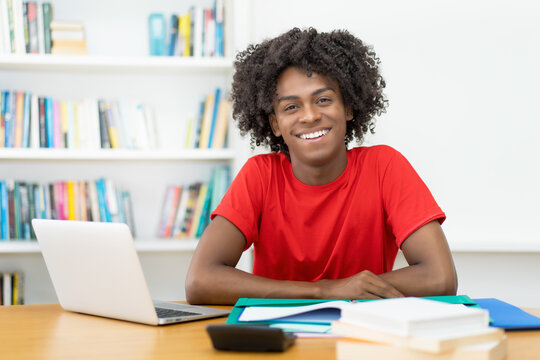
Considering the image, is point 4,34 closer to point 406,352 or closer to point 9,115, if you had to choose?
point 9,115

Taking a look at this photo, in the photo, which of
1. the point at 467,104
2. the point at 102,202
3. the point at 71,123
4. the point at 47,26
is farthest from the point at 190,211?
the point at 467,104

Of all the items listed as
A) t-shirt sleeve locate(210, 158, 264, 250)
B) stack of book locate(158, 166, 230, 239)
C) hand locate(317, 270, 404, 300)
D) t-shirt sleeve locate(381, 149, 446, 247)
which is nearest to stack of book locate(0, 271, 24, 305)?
stack of book locate(158, 166, 230, 239)

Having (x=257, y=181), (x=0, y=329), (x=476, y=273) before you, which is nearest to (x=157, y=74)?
(x=257, y=181)

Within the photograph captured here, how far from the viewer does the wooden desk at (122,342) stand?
0.88 metres

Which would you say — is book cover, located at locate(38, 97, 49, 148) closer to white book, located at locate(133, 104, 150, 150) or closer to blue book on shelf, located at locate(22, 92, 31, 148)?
blue book on shelf, located at locate(22, 92, 31, 148)

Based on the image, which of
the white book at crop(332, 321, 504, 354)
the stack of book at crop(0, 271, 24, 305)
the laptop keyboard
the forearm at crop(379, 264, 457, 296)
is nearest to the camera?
the white book at crop(332, 321, 504, 354)

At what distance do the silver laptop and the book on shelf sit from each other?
0.42m

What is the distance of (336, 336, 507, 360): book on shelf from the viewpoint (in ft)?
2.36

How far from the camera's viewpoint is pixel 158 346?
3.08 feet

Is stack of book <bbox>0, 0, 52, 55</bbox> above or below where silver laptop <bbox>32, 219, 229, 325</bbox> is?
above

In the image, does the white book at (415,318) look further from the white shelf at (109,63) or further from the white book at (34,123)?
the white book at (34,123)

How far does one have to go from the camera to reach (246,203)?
1726mm

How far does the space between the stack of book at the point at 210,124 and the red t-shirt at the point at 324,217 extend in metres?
1.00

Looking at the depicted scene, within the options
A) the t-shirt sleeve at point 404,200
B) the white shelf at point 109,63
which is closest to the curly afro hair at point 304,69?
the t-shirt sleeve at point 404,200
